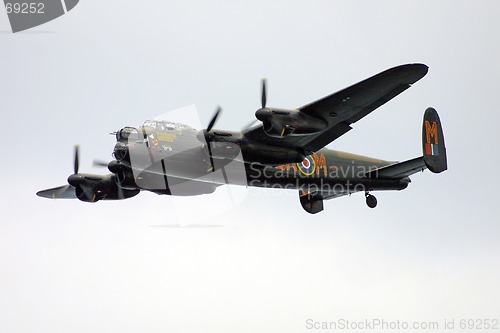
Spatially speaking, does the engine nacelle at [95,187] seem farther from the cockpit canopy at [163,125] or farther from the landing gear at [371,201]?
the landing gear at [371,201]

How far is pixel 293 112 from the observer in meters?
21.0

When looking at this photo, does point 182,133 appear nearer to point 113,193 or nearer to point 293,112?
point 293,112

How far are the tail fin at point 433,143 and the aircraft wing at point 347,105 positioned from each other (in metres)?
3.22

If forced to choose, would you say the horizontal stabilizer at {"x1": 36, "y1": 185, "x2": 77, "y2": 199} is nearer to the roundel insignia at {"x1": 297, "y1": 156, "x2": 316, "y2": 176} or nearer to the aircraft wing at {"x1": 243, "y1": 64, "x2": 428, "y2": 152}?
the aircraft wing at {"x1": 243, "y1": 64, "x2": 428, "y2": 152}

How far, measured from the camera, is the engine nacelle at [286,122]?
20.6 metres

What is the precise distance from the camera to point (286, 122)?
68.2ft

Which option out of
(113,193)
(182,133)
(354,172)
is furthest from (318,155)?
(113,193)

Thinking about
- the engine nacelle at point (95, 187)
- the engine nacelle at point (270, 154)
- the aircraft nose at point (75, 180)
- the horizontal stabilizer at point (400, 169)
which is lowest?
the horizontal stabilizer at point (400, 169)

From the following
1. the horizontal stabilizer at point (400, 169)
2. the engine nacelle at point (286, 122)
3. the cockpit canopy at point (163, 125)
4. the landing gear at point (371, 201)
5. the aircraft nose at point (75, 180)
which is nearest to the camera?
the engine nacelle at point (286, 122)

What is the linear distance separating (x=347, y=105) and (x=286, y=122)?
6.49 ft

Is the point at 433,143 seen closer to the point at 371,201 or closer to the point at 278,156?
the point at 371,201

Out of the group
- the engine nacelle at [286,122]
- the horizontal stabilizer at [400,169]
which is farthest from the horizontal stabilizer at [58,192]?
the horizontal stabilizer at [400,169]

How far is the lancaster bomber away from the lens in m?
20.9

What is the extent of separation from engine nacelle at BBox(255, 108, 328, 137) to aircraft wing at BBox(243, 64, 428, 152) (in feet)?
0.82
